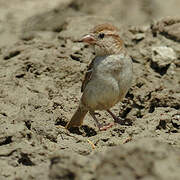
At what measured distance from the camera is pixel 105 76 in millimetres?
5344

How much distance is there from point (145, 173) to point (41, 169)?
121 centimetres

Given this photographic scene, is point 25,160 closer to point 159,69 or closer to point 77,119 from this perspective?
point 77,119

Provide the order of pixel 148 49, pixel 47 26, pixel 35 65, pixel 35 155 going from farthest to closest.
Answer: pixel 47 26 < pixel 148 49 < pixel 35 65 < pixel 35 155

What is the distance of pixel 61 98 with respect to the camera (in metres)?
5.91

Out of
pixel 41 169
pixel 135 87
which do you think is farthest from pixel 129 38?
pixel 41 169

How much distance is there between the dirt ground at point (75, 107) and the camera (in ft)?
10.3

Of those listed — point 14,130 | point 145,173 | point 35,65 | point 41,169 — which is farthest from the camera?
point 35,65

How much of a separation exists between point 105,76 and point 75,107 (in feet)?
2.54

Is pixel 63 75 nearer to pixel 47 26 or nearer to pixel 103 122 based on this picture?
pixel 103 122

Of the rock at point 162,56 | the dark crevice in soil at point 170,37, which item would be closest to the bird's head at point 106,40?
the rock at point 162,56

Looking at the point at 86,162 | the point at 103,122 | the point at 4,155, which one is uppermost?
the point at 86,162

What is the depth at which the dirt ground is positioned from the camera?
3154 millimetres

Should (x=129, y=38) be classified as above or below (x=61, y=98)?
above

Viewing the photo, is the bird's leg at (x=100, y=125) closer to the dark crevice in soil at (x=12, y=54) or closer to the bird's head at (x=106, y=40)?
the bird's head at (x=106, y=40)
